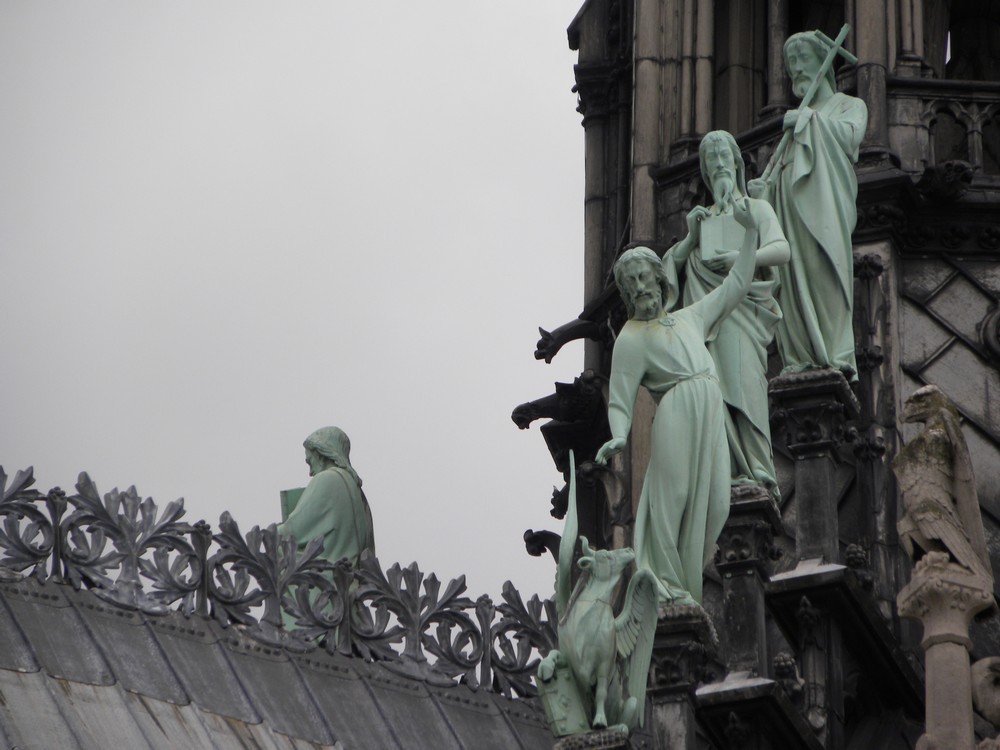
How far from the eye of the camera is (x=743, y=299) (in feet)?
86.6

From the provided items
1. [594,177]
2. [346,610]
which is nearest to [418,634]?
[346,610]

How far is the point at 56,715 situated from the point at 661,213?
32.2 feet

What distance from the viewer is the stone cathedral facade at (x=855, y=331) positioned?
2555cm

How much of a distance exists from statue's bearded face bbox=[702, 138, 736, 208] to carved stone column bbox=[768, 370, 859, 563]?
4.29ft

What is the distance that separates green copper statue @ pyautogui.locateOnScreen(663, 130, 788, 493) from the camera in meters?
25.7

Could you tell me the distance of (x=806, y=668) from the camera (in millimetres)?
26703

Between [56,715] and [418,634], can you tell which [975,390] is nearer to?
[418,634]

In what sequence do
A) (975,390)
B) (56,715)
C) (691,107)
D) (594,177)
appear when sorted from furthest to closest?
(594,177) → (691,107) → (975,390) → (56,715)

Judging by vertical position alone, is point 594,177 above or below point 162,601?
above

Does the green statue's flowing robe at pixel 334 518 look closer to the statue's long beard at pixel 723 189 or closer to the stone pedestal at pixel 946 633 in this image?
the statue's long beard at pixel 723 189

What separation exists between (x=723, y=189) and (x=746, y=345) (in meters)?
1.66

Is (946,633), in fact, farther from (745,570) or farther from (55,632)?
(55,632)

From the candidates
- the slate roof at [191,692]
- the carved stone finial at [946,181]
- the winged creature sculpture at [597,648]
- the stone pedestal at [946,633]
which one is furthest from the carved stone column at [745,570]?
the carved stone finial at [946,181]

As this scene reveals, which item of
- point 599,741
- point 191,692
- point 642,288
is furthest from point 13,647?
point 642,288
